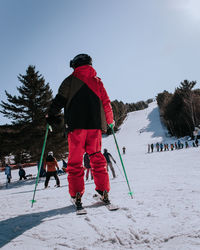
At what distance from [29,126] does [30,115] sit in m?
1.11

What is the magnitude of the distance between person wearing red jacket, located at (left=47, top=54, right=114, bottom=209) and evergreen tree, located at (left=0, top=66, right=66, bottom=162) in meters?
14.0

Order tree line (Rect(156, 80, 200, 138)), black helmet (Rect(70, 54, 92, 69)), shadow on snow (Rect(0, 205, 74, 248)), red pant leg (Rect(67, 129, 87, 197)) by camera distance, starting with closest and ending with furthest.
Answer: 1. shadow on snow (Rect(0, 205, 74, 248))
2. red pant leg (Rect(67, 129, 87, 197))
3. black helmet (Rect(70, 54, 92, 69))
4. tree line (Rect(156, 80, 200, 138))

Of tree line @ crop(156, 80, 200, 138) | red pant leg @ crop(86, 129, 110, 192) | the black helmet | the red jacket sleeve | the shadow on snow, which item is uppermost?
tree line @ crop(156, 80, 200, 138)

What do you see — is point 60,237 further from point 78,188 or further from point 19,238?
point 78,188

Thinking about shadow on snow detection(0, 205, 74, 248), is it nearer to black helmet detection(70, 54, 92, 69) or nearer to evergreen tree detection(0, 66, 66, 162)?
black helmet detection(70, 54, 92, 69)

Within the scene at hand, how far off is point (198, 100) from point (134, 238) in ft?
167

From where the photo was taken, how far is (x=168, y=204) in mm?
2141

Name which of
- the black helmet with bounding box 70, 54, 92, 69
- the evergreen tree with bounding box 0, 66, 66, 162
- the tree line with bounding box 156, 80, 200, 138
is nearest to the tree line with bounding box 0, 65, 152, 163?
the evergreen tree with bounding box 0, 66, 66, 162

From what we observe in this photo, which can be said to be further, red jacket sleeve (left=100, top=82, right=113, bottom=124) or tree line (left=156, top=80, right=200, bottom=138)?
tree line (left=156, top=80, right=200, bottom=138)

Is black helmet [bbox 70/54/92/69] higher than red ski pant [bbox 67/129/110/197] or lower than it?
higher

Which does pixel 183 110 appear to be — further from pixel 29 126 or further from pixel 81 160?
pixel 81 160

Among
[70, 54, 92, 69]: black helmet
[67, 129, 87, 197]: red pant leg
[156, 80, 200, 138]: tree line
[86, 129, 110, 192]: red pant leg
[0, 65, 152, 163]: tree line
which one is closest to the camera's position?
[67, 129, 87, 197]: red pant leg

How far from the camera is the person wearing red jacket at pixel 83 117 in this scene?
2516mm

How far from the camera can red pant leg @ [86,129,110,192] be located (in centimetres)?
257
